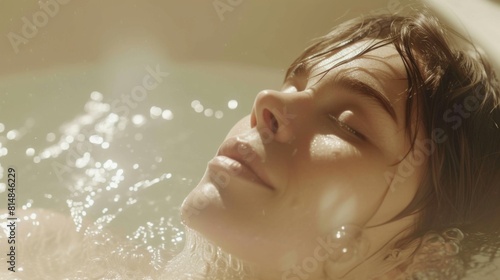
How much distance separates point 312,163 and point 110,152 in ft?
2.06

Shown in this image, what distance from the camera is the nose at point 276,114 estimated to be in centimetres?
76

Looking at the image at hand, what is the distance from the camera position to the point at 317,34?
1.32 m

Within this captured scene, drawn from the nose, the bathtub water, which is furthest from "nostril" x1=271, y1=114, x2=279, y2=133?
the bathtub water

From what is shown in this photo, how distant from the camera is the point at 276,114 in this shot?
76 cm

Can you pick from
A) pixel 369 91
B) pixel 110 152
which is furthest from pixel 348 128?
pixel 110 152

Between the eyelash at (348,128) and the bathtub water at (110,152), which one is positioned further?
the bathtub water at (110,152)

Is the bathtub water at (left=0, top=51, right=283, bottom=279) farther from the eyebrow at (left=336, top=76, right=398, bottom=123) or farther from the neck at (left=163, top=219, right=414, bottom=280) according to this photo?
the eyebrow at (left=336, top=76, right=398, bottom=123)

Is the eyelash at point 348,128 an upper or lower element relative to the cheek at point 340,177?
upper

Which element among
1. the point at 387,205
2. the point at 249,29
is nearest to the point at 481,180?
the point at 387,205

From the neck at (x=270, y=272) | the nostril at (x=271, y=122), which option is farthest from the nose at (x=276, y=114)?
the neck at (x=270, y=272)

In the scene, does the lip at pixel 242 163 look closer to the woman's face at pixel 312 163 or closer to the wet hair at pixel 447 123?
the woman's face at pixel 312 163

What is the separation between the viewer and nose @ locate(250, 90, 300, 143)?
29.7 inches

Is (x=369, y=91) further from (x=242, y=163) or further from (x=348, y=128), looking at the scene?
Answer: (x=242, y=163)

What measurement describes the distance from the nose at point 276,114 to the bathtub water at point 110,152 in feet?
1.25
